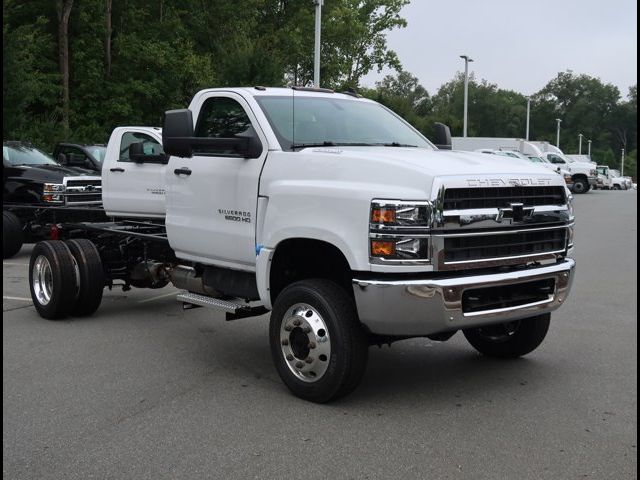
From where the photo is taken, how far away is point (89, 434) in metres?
Answer: 4.71

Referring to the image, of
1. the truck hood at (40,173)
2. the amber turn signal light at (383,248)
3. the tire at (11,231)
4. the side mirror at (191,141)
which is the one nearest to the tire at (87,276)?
the side mirror at (191,141)

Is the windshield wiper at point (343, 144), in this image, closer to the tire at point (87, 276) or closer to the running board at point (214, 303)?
the running board at point (214, 303)

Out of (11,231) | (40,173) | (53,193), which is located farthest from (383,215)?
(40,173)

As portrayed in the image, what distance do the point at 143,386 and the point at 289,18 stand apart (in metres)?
40.4

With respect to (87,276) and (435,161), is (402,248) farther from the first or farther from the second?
(87,276)

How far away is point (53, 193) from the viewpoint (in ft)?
44.7

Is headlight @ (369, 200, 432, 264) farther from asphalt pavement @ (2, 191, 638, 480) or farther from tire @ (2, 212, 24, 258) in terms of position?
tire @ (2, 212, 24, 258)

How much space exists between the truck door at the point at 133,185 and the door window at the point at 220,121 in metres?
2.76

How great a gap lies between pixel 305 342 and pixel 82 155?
15351 mm

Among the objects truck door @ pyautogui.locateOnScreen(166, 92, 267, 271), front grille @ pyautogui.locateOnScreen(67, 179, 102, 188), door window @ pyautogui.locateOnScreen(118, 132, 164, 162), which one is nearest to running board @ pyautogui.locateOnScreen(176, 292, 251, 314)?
truck door @ pyautogui.locateOnScreen(166, 92, 267, 271)

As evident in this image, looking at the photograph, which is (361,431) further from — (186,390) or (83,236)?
(83,236)

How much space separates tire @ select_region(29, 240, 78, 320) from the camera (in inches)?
313

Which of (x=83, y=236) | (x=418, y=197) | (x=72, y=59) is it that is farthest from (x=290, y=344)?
(x=72, y=59)

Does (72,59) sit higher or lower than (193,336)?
higher
